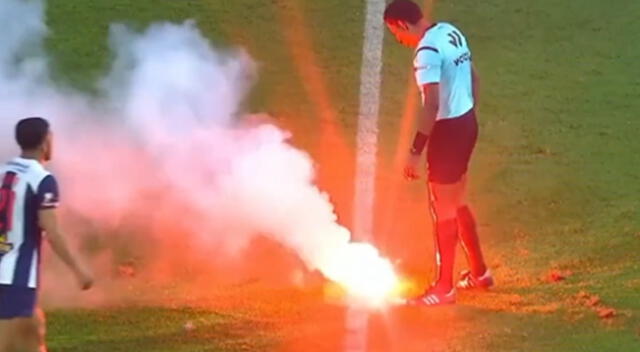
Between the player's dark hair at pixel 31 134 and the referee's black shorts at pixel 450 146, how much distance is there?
3084mm

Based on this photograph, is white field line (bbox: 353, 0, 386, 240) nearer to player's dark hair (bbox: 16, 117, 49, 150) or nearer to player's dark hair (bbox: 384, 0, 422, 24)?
player's dark hair (bbox: 384, 0, 422, 24)

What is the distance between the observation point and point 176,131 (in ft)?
36.8

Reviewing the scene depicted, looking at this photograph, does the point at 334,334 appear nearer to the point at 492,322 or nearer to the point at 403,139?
the point at 492,322

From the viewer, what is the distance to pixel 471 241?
892cm

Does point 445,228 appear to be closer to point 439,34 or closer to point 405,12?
point 439,34

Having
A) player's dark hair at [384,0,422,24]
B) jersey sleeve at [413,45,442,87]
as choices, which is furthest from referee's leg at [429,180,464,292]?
player's dark hair at [384,0,422,24]

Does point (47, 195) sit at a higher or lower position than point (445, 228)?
lower

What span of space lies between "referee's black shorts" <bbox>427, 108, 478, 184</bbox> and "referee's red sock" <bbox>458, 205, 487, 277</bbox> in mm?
446

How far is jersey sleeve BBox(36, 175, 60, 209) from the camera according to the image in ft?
20.5

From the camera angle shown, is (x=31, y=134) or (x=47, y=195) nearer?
(x=47, y=195)

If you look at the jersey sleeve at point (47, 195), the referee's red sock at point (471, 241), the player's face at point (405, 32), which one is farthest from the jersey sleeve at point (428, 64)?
the jersey sleeve at point (47, 195)

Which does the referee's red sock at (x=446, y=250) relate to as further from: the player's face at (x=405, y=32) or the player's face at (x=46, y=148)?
the player's face at (x=46, y=148)

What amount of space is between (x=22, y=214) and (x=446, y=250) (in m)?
3.34

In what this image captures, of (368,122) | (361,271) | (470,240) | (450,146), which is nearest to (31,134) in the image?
(450,146)
